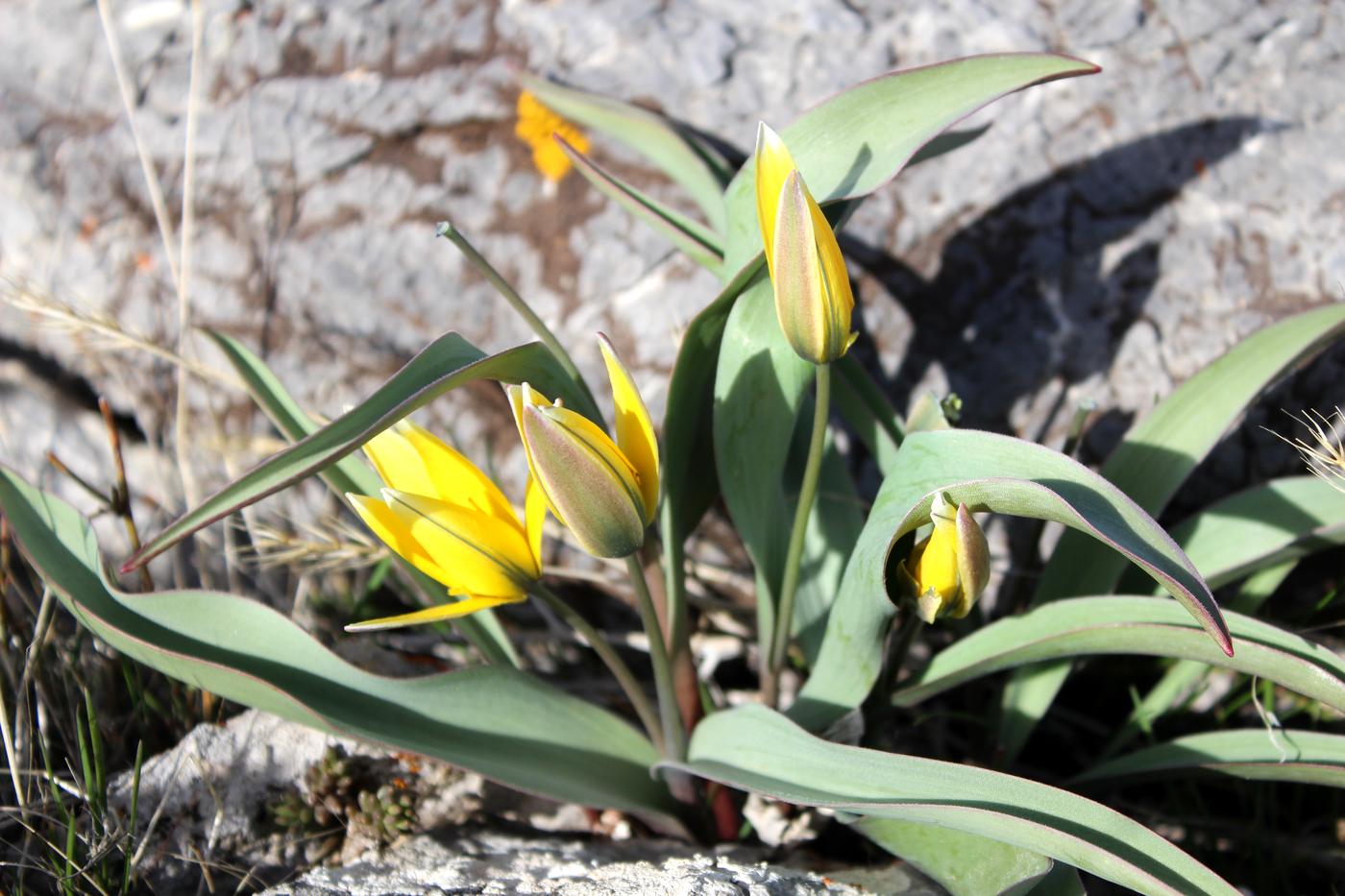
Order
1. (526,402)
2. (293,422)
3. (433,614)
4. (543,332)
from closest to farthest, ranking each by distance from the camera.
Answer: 1. (526,402)
2. (433,614)
3. (543,332)
4. (293,422)

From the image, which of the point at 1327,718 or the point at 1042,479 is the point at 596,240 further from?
the point at 1327,718

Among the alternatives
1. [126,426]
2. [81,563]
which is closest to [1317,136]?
[81,563]

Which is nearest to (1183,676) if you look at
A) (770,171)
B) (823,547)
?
(823,547)

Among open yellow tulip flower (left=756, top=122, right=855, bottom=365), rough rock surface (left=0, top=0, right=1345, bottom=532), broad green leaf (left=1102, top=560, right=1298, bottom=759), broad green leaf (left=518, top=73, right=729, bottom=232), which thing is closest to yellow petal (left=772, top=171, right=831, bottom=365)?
open yellow tulip flower (left=756, top=122, right=855, bottom=365)

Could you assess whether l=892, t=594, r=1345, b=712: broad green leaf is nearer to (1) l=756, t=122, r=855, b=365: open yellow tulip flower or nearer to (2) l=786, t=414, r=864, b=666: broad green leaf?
(2) l=786, t=414, r=864, b=666: broad green leaf

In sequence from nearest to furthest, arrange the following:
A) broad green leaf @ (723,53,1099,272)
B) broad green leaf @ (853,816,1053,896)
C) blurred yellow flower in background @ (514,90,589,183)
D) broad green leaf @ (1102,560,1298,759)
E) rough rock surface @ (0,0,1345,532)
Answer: broad green leaf @ (853,816,1053,896), broad green leaf @ (723,53,1099,272), broad green leaf @ (1102,560,1298,759), rough rock surface @ (0,0,1345,532), blurred yellow flower in background @ (514,90,589,183)

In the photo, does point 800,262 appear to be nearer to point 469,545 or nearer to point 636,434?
point 636,434

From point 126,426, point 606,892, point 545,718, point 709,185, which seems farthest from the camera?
point 126,426
